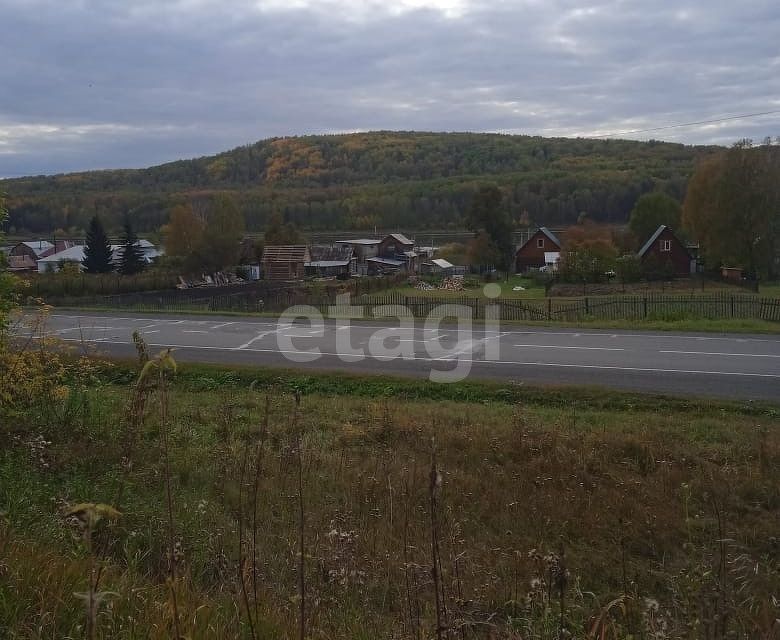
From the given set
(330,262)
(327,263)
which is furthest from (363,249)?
(327,263)

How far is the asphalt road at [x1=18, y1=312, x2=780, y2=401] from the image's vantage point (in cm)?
1381

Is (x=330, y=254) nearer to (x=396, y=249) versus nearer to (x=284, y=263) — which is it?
(x=284, y=263)

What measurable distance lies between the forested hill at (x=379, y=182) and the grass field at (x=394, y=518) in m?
87.5

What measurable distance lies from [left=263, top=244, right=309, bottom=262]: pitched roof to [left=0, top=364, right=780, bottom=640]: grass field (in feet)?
157

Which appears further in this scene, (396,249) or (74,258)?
(396,249)

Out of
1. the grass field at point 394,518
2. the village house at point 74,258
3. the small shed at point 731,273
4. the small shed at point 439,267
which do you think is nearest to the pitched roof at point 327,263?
the small shed at point 439,267

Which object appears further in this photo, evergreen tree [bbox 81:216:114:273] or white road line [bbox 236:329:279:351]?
evergreen tree [bbox 81:216:114:273]

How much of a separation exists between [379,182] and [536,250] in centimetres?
10931

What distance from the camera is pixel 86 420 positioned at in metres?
8.38

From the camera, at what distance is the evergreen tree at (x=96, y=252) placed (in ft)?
195

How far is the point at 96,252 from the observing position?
6000 centimetres

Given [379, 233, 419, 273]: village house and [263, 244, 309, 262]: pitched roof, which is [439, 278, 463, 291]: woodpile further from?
[379, 233, 419, 273]: village house

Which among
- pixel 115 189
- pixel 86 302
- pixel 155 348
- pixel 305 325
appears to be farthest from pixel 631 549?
pixel 115 189

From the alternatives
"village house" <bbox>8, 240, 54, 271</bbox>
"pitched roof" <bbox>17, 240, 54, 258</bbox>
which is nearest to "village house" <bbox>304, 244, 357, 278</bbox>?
"village house" <bbox>8, 240, 54, 271</bbox>
